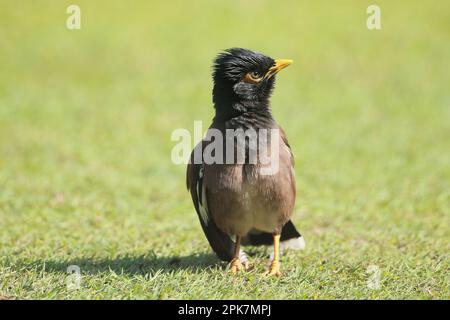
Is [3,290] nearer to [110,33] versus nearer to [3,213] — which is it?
[3,213]

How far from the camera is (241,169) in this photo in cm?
504

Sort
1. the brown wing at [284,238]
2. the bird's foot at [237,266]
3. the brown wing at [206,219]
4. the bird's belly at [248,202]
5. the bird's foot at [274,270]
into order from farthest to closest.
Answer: the brown wing at [284,238] < the brown wing at [206,219] < the bird's foot at [237,266] < the bird's foot at [274,270] < the bird's belly at [248,202]

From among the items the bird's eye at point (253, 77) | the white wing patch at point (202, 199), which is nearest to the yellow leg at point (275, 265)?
the white wing patch at point (202, 199)

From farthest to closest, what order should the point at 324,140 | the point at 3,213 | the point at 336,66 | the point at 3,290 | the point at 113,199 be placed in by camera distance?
the point at 336,66 → the point at 324,140 → the point at 113,199 → the point at 3,213 → the point at 3,290

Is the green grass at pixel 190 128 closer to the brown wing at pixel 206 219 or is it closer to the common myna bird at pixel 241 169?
the brown wing at pixel 206 219

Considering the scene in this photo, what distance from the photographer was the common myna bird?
5.05m

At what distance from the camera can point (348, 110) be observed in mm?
12742

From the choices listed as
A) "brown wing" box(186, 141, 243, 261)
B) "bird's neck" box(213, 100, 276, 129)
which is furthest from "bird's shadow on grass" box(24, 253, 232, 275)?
"bird's neck" box(213, 100, 276, 129)

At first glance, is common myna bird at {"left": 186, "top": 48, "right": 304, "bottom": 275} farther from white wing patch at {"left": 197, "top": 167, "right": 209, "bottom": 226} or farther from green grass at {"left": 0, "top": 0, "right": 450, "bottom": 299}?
green grass at {"left": 0, "top": 0, "right": 450, "bottom": 299}

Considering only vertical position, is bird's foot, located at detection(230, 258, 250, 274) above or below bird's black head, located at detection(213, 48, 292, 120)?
below

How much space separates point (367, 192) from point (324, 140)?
7.86 ft

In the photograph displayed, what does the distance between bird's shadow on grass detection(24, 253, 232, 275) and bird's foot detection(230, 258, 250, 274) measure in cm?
14

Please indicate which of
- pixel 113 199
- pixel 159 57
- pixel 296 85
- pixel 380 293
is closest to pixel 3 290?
pixel 380 293

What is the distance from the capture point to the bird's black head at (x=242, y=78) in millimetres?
5250
